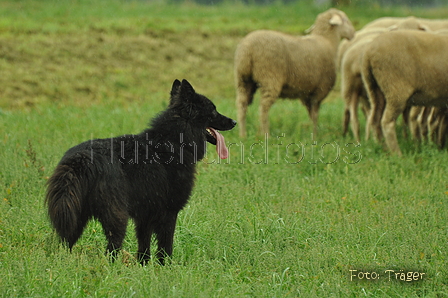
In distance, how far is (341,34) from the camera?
422 inches

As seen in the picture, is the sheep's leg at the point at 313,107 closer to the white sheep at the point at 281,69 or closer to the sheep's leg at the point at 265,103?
the white sheep at the point at 281,69

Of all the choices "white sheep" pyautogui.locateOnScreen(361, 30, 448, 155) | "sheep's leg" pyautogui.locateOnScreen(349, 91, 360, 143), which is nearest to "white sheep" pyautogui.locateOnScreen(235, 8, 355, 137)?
"sheep's leg" pyautogui.locateOnScreen(349, 91, 360, 143)

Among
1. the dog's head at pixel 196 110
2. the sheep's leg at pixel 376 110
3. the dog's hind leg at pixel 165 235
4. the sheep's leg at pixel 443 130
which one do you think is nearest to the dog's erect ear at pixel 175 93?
the dog's head at pixel 196 110

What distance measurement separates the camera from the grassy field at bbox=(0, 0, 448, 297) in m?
3.81

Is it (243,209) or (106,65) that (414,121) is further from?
(106,65)

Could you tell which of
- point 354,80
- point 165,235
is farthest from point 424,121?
point 165,235

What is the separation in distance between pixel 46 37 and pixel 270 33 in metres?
9.27

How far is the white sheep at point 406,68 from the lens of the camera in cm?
816

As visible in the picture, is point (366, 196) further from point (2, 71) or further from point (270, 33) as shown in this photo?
point (2, 71)

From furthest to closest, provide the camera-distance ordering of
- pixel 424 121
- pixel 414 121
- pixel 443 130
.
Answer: pixel 424 121, pixel 414 121, pixel 443 130

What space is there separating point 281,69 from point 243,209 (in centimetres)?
425

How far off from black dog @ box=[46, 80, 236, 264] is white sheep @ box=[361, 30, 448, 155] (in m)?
4.07

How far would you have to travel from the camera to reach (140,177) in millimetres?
4215

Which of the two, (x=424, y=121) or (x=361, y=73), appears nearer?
(x=361, y=73)
